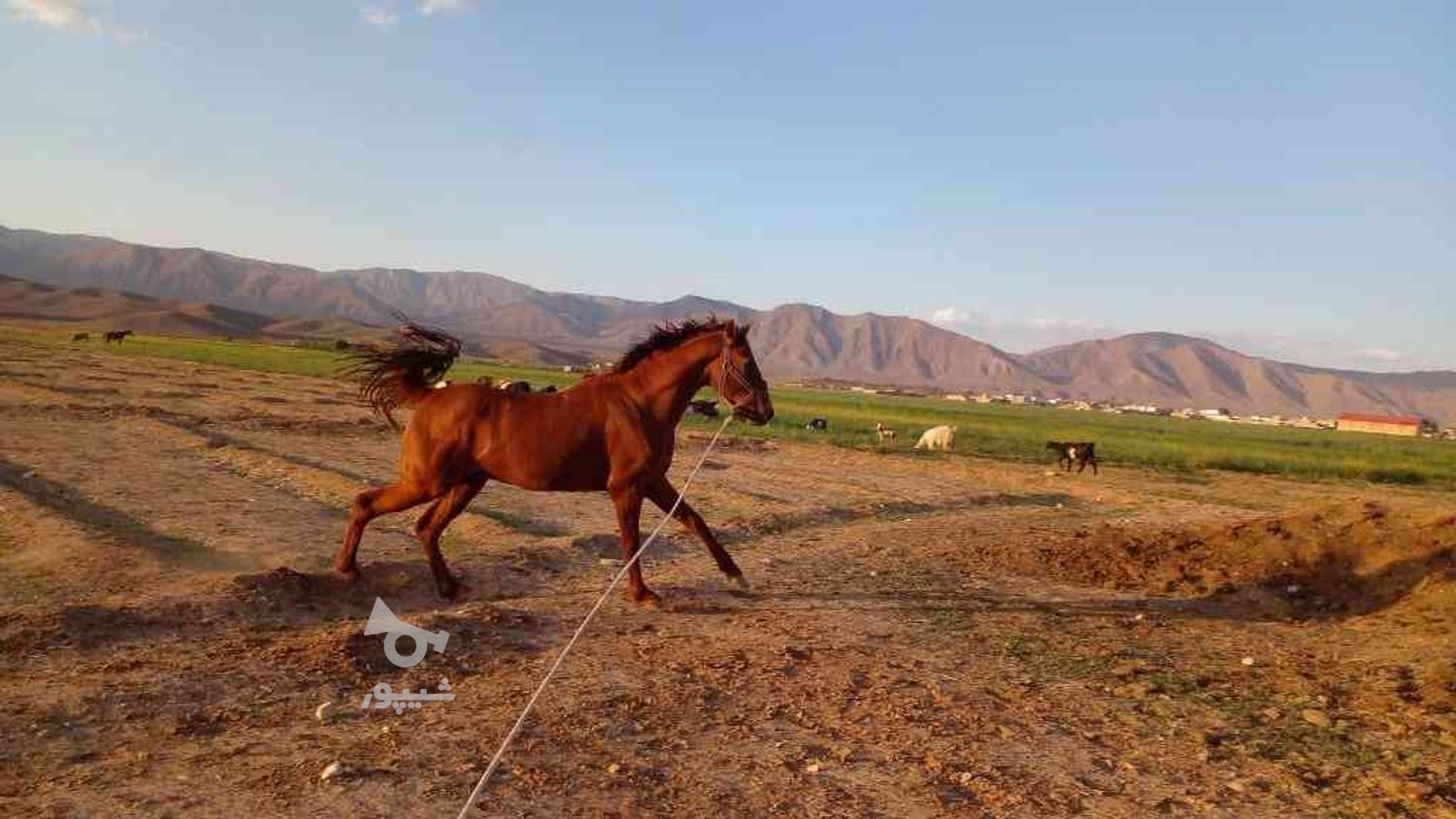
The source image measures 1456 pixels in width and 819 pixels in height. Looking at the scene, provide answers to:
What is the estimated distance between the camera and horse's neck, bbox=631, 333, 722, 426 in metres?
7.97

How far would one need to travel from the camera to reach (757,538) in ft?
39.5

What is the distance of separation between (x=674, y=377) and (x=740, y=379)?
621 millimetres

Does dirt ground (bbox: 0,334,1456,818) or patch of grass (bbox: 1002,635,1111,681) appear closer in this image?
dirt ground (bbox: 0,334,1456,818)

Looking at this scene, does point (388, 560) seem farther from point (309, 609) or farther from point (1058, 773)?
point (1058, 773)

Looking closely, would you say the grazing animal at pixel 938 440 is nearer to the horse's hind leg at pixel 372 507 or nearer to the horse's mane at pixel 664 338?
the horse's mane at pixel 664 338

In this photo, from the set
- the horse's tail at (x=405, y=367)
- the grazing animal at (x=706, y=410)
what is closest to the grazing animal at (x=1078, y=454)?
the grazing animal at (x=706, y=410)

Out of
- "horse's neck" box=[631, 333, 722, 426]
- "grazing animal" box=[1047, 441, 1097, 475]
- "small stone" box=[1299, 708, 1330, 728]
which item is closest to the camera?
"small stone" box=[1299, 708, 1330, 728]

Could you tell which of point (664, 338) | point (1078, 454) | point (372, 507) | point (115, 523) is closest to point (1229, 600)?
point (664, 338)

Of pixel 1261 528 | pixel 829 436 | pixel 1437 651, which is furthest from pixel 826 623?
pixel 829 436

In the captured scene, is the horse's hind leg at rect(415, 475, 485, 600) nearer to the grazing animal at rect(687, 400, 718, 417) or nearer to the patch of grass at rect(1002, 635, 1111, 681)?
the patch of grass at rect(1002, 635, 1111, 681)

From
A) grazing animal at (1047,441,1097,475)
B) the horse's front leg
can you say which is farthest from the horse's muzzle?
grazing animal at (1047,441,1097,475)

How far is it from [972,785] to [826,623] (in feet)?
9.57

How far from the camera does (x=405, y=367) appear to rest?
8141 mm

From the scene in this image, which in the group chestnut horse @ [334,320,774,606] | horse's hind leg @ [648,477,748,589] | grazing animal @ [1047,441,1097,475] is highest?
chestnut horse @ [334,320,774,606]
